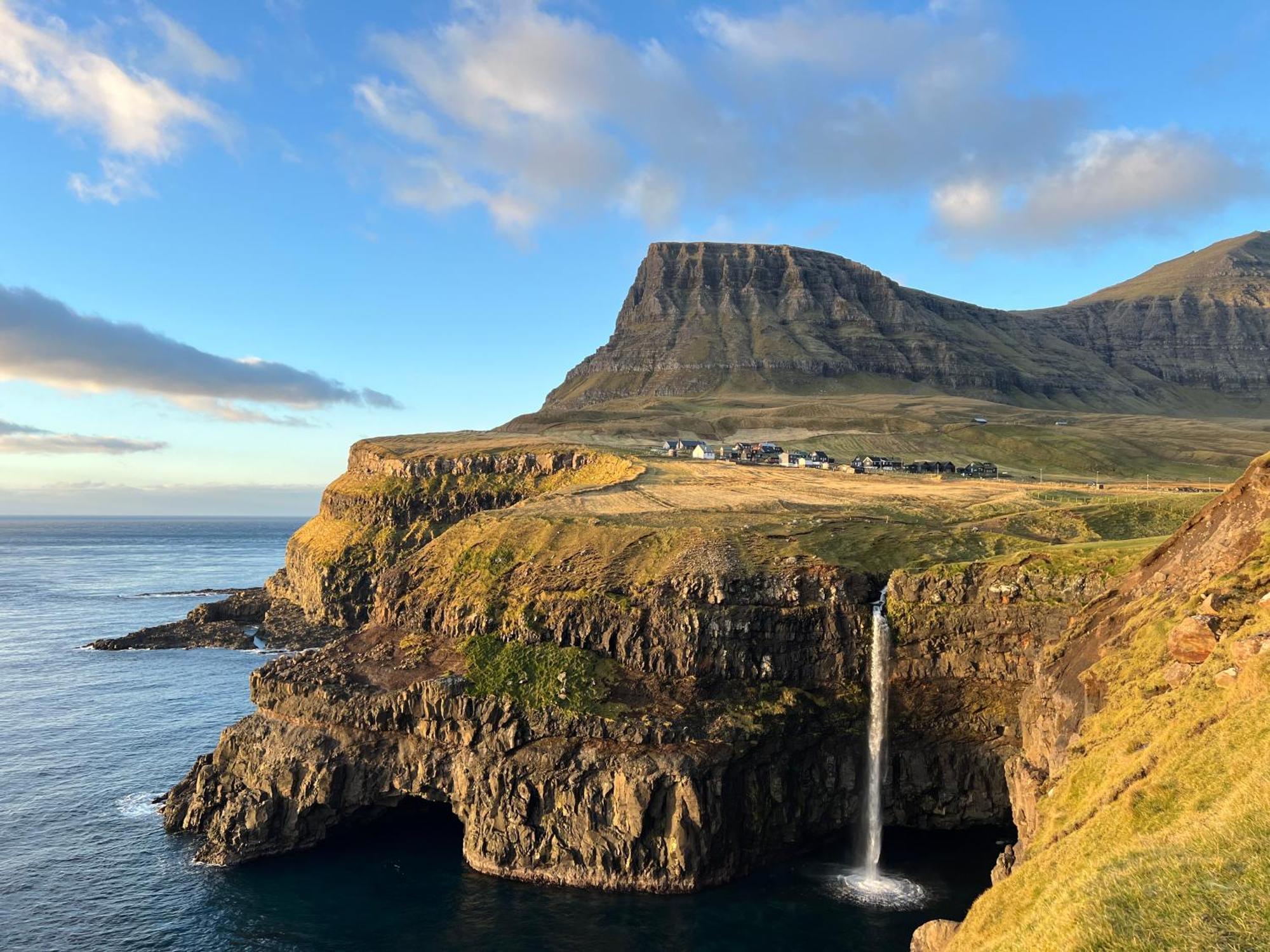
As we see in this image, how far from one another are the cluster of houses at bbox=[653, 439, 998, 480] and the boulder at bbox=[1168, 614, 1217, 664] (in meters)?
103

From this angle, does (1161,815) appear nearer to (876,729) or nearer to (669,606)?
(876,729)

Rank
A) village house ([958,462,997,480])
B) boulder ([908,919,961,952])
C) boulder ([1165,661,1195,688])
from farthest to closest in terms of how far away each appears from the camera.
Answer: village house ([958,462,997,480])
boulder ([908,919,961,952])
boulder ([1165,661,1195,688])

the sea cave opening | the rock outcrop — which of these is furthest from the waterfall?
the rock outcrop

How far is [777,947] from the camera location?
4962 cm

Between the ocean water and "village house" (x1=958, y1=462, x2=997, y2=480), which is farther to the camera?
"village house" (x1=958, y1=462, x2=997, y2=480)

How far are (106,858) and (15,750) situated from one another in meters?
33.2

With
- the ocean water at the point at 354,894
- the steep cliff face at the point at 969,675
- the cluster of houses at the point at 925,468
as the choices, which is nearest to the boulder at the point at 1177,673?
the ocean water at the point at 354,894

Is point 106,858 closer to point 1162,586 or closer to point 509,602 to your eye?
point 509,602

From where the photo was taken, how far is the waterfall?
61250 millimetres

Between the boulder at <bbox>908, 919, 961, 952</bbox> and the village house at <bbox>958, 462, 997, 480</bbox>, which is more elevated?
the village house at <bbox>958, 462, 997, 480</bbox>

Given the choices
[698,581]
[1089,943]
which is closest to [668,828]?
[698,581]

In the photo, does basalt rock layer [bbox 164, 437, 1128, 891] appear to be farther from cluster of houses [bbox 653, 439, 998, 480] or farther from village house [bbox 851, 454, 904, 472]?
village house [bbox 851, 454, 904, 472]

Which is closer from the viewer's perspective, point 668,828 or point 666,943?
point 666,943

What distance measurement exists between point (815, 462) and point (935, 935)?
126m
